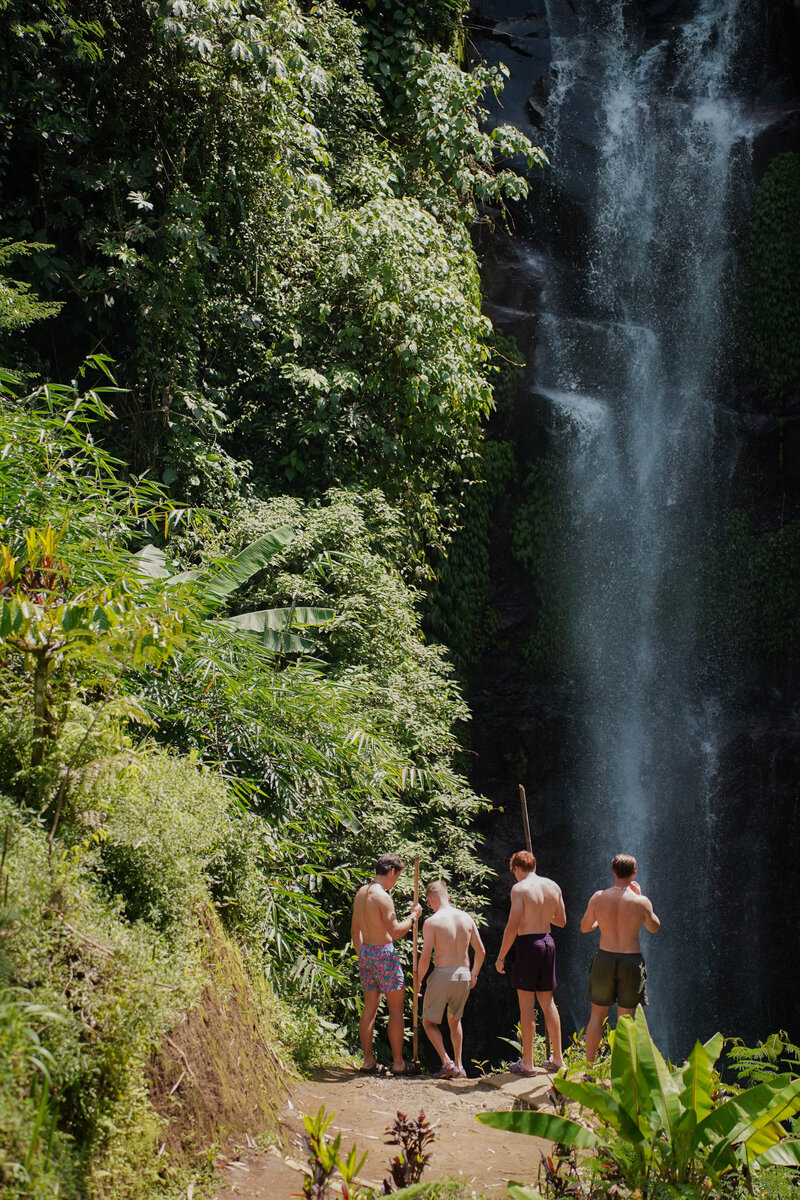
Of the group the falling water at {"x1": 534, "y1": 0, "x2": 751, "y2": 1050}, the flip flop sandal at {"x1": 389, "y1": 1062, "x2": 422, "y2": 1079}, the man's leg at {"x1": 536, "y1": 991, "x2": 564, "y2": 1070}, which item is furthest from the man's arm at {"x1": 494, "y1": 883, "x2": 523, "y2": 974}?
the falling water at {"x1": 534, "y1": 0, "x2": 751, "y2": 1050}

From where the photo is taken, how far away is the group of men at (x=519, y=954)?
6316 mm

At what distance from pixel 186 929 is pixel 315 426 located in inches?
285

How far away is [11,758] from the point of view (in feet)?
13.4

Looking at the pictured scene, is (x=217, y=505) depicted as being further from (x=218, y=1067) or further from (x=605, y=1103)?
(x=605, y=1103)

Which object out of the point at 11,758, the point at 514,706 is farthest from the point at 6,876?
the point at 514,706

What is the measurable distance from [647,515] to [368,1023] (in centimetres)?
1087

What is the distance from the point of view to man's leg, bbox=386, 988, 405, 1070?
255 inches

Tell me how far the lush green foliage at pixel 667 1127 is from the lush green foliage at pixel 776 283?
1364 cm

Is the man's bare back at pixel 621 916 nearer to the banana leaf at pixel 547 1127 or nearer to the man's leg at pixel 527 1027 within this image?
the man's leg at pixel 527 1027

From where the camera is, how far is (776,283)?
1559 centimetres

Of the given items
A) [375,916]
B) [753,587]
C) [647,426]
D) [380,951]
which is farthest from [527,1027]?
[647,426]

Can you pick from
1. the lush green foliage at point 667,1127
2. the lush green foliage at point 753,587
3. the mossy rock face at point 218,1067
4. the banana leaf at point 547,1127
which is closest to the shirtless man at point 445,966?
the mossy rock face at point 218,1067

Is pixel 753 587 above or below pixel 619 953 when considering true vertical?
above

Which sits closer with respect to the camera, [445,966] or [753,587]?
[445,966]
